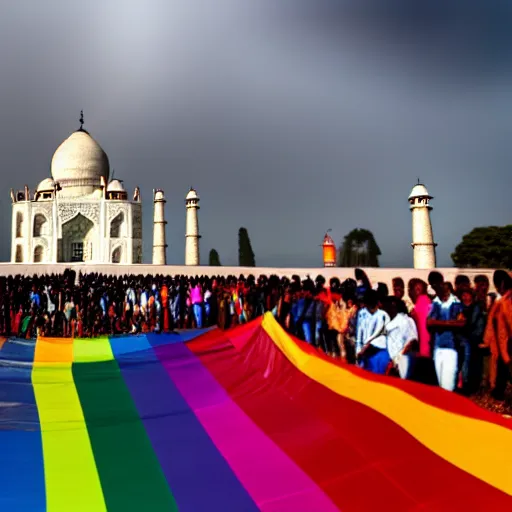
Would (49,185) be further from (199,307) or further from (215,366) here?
(215,366)

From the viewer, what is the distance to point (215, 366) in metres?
5.68

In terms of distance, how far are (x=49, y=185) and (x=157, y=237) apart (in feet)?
32.0

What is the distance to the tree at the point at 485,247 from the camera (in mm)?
31781

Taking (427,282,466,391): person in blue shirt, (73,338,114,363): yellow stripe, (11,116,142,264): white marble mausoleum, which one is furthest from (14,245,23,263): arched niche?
(427,282,466,391): person in blue shirt

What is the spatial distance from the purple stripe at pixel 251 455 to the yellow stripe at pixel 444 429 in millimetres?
780

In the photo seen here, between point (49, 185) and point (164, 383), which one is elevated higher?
point (49, 185)

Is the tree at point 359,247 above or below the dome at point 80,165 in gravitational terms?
below

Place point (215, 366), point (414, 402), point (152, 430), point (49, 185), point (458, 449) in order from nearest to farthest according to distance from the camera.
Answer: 1. point (458, 449)
2. point (414, 402)
3. point (152, 430)
4. point (215, 366)
5. point (49, 185)

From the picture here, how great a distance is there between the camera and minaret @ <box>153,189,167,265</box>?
91.6ft

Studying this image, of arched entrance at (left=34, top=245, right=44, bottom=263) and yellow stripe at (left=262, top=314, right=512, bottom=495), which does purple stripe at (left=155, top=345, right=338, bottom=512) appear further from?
arched entrance at (left=34, top=245, right=44, bottom=263)

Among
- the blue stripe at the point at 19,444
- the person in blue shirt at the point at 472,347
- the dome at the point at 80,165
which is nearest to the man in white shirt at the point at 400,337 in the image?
the person in blue shirt at the point at 472,347

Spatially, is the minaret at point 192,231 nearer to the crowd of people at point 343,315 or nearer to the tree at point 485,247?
the crowd of people at point 343,315

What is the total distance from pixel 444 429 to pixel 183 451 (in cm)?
164

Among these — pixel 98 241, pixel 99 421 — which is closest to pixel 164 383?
pixel 99 421
